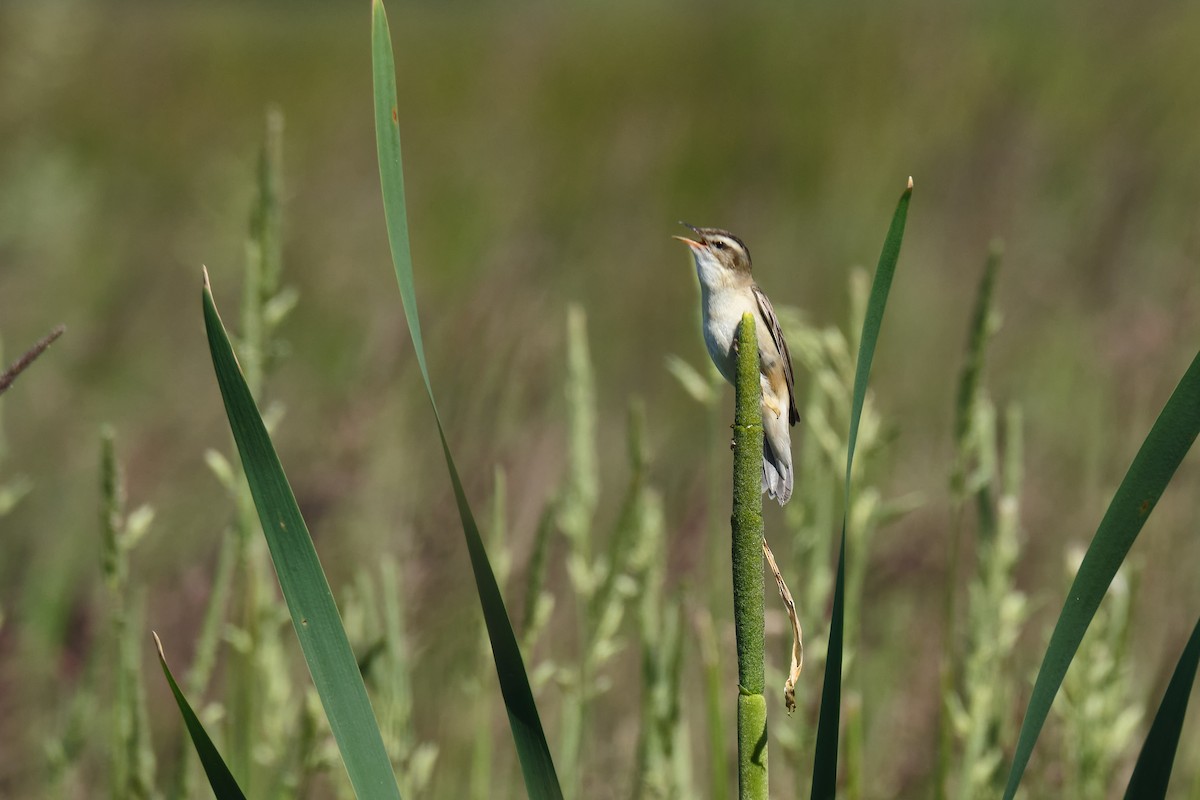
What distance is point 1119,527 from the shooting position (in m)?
0.99

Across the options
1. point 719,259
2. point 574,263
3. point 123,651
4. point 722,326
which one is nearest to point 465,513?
point 123,651

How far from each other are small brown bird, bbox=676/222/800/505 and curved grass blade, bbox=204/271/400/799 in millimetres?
1001

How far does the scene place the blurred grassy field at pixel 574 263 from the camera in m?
3.01

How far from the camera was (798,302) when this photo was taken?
5988 mm

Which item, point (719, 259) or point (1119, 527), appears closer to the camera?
point (1119, 527)

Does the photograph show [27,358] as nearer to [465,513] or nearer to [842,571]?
[465,513]

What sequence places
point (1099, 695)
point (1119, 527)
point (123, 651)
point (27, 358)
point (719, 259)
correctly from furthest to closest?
point (719, 259) → point (1099, 695) → point (123, 651) → point (27, 358) → point (1119, 527)

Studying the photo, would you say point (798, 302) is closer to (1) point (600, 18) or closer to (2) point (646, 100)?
(2) point (646, 100)

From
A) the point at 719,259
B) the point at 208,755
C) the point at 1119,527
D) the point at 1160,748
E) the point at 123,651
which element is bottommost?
the point at 123,651

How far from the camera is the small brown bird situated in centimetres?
208

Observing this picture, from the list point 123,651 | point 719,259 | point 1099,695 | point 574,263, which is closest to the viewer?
point 123,651

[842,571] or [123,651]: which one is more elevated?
[842,571]

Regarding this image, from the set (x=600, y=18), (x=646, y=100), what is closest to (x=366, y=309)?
(x=646, y=100)

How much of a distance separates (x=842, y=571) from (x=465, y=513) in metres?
0.34
